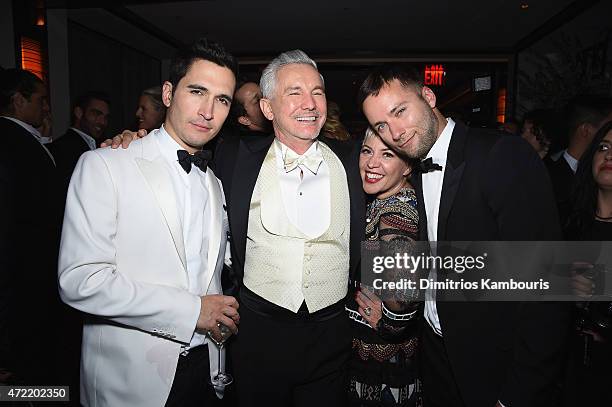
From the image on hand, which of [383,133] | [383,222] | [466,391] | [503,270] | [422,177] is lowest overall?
[466,391]

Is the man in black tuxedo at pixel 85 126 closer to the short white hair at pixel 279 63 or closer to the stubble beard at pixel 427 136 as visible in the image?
the short white hair at pixel 279 63

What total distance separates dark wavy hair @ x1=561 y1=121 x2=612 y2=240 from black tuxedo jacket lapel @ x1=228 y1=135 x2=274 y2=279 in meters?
1.63

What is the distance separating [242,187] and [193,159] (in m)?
0.35

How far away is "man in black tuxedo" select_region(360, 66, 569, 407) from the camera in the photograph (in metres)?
1.52

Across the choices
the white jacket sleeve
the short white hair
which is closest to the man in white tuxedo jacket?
the white jacket sleeve

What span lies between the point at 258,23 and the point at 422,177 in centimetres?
696

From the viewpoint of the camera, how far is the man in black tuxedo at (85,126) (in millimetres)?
4352

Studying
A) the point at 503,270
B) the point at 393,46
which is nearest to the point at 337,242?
the point at 503,270

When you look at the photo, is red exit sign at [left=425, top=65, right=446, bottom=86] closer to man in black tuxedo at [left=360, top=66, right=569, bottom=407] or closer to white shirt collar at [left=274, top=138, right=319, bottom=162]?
white shirt collar at [left=274, top=138, right=319, bottom=162]

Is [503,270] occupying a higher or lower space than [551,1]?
lower

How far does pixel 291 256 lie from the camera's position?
1896 millimetres

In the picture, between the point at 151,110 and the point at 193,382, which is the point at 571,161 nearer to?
the point at 193,382

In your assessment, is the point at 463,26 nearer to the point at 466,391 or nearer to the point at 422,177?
the point at 422,177

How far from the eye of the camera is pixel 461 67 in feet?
33.7
